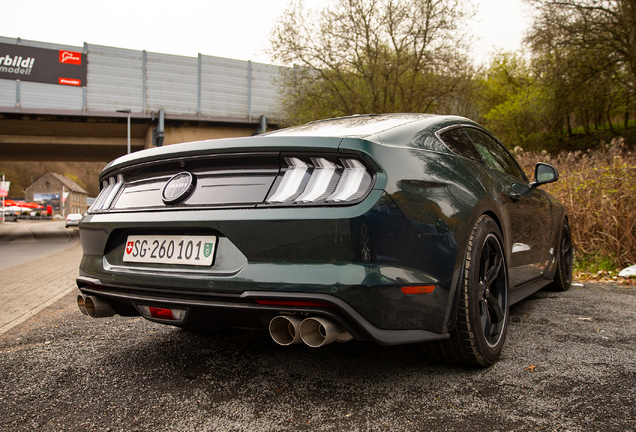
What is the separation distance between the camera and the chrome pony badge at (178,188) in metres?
2.13

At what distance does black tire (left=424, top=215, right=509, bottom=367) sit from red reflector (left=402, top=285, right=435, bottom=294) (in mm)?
297

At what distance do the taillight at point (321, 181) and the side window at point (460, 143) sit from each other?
0.82 meters

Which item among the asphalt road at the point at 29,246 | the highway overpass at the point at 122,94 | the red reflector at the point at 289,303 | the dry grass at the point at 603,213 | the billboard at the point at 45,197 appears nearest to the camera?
the red reflector at the point at 289,303

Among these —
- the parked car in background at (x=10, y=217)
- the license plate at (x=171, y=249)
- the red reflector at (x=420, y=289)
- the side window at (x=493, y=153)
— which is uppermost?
the side window at (x=493, y=153)

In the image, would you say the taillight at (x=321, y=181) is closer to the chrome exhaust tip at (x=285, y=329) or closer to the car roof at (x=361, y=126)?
the car roof at (x=361, y=126)

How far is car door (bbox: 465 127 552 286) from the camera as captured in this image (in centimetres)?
301

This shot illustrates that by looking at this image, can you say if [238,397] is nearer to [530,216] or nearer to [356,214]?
[356,214]

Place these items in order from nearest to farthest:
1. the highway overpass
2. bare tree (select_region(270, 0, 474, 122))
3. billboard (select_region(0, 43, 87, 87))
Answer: bare tree (select_region(270, 0, 474, 122)) < billboard (select_region(0, 43, 87, 87)) < the highway overpass

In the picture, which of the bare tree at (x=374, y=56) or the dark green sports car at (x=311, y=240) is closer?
the dark green sports car at (x=311, y=240)

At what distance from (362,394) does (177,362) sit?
108 cm

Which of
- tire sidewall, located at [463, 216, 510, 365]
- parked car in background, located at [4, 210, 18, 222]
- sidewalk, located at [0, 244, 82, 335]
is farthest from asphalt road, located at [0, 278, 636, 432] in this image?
parked car in background, located at [4, 210, 18, 222]

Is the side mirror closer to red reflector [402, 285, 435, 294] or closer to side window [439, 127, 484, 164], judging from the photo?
side window [439, 127, 484, 164]

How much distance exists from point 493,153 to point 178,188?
219 cm

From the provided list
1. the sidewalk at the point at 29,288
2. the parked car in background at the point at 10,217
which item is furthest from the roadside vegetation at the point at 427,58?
the parked car in background at the point at 10,217
